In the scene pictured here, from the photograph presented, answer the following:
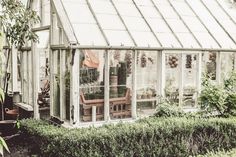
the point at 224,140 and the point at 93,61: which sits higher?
the point at 93,61

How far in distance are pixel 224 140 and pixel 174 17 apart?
411 cm

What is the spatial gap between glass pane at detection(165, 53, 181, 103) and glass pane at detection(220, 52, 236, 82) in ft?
5.78

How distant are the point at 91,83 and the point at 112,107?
2.83ft

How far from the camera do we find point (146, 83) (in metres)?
9.58

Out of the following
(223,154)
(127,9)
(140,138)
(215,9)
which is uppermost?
(215,9)

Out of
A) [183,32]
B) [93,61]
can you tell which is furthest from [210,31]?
[93,61]

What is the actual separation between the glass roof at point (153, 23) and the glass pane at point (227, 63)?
1.14 ft

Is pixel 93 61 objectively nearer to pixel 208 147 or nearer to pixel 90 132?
pixel 90 132

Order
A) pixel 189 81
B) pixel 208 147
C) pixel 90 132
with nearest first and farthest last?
1. pixel 90 132
2. pixel 208 147
3. pixel 189 81

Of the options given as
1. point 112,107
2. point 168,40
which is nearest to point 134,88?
point 112,107

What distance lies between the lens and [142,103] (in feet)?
30.2

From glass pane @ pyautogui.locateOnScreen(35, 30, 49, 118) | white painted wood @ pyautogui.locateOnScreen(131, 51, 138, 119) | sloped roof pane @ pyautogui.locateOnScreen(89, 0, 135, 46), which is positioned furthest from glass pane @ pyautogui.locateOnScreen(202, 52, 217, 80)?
glass pane @ pyautogui.locateOnScreen(35, 30, 49, 118)

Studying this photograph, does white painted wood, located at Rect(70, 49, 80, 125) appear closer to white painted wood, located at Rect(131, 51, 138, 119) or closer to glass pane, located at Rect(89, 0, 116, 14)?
white painted wood, located at Rect(131, 51, 138, 119)

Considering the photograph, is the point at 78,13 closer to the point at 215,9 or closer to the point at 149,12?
the point at 149,12
